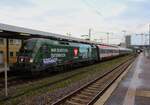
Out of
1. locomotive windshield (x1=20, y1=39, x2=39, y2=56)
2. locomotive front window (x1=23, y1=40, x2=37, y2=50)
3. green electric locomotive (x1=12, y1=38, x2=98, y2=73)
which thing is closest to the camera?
green electric locomotive (x1=12, y1=38, x2=98, y2=73)

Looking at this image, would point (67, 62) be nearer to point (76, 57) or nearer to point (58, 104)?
point (76, 57)

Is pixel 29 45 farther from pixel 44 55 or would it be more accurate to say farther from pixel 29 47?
pixel 44 55

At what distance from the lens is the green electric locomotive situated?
17734 millimetres

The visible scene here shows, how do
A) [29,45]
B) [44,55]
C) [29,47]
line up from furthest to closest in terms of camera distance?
[44,55] < [29,45] < [29,47]

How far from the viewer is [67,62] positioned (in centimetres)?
2378

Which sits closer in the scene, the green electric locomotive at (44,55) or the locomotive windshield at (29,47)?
the green electric locomotive at (44,55)

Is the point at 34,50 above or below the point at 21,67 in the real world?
above

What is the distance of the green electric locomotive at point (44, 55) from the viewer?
698 inches

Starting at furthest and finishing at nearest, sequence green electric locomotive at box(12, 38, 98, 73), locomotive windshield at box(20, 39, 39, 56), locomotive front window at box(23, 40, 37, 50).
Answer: locomotive front window at box(23, 40, 37, 50)
locomotive windshield at box(20, 39, 39, 56)
green electric locomotive at box(12, 38, 98, 73)

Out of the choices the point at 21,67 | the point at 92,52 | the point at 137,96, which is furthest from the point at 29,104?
the point at 92,52

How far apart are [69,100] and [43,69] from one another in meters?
8.55

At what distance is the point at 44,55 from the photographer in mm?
18906

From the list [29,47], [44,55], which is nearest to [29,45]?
[29,47]

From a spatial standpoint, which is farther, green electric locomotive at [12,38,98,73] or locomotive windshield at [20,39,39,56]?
locomotive windshield at [20,39,39,56]
